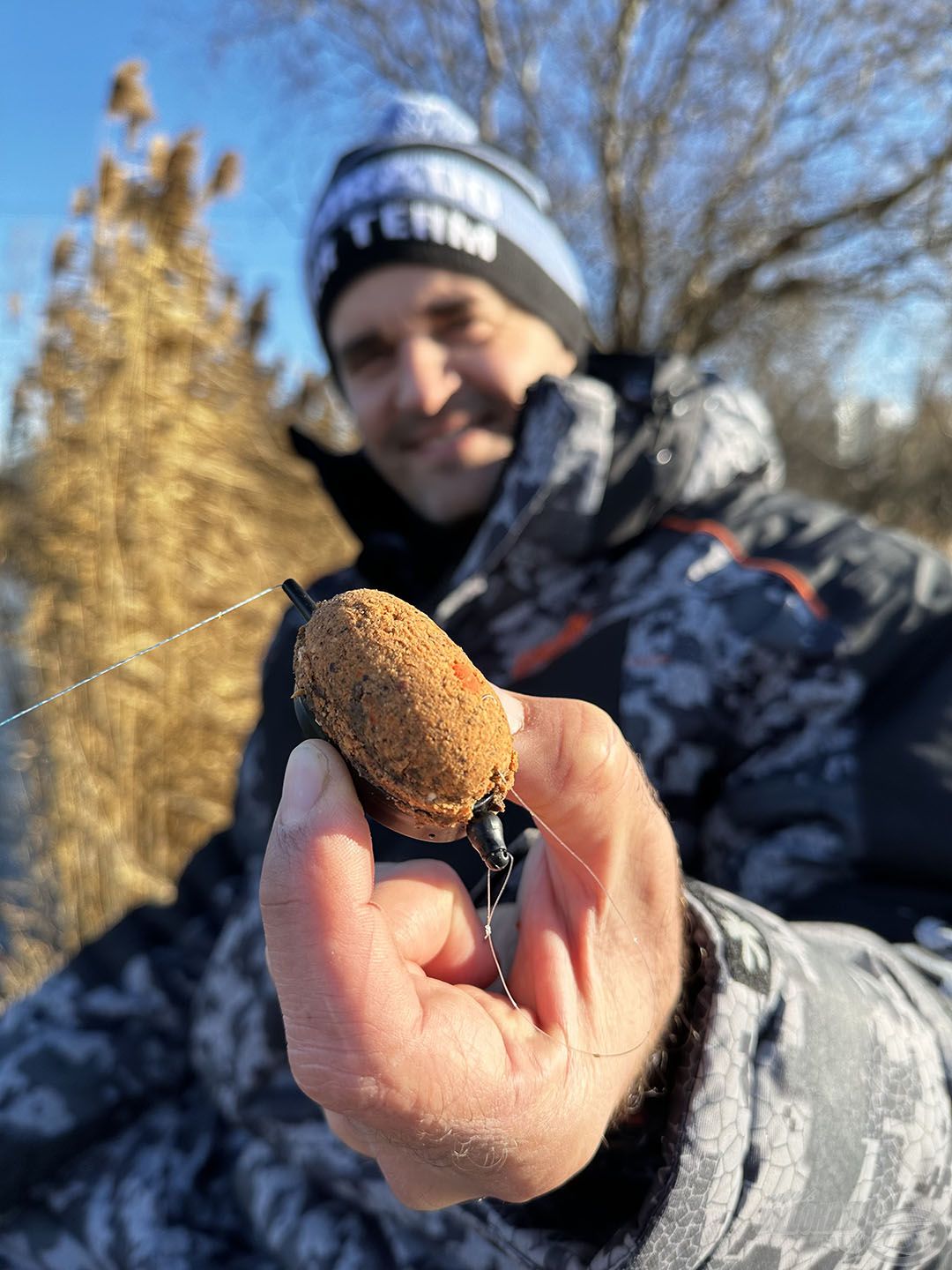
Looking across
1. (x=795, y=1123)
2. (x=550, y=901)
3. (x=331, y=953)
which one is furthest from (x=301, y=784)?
(x=795, y=1123)

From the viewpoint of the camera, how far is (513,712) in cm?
77

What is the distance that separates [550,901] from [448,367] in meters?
1.46

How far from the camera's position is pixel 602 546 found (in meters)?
1.62

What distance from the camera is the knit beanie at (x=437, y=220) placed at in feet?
6.57

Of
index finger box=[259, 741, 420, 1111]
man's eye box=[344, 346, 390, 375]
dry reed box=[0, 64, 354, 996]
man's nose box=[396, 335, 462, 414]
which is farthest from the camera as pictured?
dry reed box=[0, 64, 354, 996]

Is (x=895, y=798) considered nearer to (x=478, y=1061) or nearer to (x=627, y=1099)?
(x=627, y=1099)

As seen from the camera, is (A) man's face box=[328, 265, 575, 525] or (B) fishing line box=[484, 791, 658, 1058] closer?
(B) fishing line box=[484, 791, 658, 1058]

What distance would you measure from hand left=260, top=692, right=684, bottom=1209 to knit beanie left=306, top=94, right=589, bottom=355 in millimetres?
1612

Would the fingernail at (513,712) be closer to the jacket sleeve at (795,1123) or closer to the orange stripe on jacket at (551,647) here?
the jacket sleeve at (795,1123)

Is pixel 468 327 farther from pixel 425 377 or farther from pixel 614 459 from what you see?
pixel 614 459

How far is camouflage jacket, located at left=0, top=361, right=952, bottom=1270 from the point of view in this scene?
0.84 m

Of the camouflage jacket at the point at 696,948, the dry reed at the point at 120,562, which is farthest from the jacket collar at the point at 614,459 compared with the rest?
the dry reed at the point at 120,562

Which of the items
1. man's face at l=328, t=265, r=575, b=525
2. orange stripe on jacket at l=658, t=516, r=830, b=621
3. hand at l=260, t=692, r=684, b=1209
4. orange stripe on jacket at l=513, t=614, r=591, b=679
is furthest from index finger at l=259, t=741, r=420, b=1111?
man's face at l=328, t=265, r=575, b=525

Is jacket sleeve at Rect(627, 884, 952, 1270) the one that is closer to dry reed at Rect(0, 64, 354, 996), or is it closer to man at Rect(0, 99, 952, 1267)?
man at Rect(0, 99, 952, 1267)
